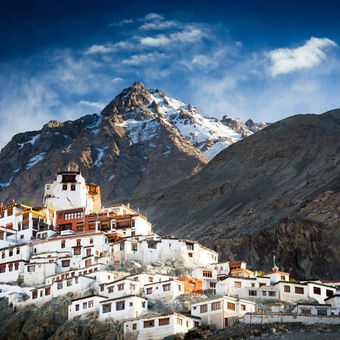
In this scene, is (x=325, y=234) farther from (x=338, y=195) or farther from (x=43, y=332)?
(x=43, y=332)

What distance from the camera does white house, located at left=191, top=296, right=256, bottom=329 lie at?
6162 cm

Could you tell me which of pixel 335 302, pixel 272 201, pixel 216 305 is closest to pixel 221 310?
pixel 216 305

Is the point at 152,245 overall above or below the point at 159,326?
above

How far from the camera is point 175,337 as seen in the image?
59.6m

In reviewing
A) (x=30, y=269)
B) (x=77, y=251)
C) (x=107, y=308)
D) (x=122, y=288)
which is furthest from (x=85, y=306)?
(x=77, y=251)

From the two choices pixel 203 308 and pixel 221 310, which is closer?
pixel 221 310

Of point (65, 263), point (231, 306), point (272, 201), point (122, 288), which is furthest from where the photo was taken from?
point (272, 201)

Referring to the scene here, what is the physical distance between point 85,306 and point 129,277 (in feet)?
19.5

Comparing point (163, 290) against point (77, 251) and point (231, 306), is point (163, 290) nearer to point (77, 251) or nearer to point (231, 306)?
point (231, 306)

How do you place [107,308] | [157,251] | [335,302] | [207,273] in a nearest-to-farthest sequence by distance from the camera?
[335,302] → [107,308] → [207,273] → [157,251]

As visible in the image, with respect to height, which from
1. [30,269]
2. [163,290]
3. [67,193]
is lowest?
[163,290]

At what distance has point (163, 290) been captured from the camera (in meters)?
69.1

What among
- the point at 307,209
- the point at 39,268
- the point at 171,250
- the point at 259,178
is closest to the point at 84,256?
the point at 39,268

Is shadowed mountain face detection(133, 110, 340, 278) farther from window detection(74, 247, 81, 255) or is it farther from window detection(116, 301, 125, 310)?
window detection(116, 301, 125, 310)
